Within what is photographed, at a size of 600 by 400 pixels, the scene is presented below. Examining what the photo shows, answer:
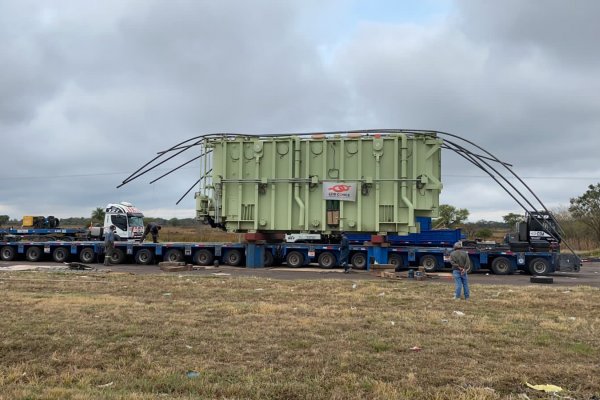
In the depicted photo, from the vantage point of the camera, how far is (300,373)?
5.45m

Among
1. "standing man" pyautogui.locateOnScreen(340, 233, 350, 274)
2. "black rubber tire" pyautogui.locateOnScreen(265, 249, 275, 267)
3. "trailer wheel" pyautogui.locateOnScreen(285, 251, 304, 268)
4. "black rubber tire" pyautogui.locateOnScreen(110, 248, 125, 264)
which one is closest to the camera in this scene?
"standing man" pyautogui.locateOnScreen(340, 233, 350, 274)

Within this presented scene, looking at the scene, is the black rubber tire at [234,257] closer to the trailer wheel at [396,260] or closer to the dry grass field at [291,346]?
the trailer wheel at [396,260]

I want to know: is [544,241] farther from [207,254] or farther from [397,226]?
[207,254]

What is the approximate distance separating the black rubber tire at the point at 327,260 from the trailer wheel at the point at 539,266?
7.83 meters

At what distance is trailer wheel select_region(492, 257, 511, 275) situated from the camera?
20.8 metres

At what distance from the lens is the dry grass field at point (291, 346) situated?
196 inches

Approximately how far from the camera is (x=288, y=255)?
75.5 ft

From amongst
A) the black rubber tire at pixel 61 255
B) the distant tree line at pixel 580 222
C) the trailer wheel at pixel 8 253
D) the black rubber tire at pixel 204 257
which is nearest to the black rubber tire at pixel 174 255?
the black rubber tire at pixel 204 257

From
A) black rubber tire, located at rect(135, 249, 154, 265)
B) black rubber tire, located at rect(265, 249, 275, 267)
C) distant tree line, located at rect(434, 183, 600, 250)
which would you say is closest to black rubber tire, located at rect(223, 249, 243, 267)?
black rubber tire, located at rect(265, 249, 275, 267)

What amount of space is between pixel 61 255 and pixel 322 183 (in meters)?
13.6

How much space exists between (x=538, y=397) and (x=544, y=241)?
1769 cm

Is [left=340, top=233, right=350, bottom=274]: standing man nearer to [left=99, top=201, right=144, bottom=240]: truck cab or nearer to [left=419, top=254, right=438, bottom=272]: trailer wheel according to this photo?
[left=419, top=254, right=438, bottom=272]: trailer wheel

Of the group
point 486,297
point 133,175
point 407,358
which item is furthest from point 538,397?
point 133,175

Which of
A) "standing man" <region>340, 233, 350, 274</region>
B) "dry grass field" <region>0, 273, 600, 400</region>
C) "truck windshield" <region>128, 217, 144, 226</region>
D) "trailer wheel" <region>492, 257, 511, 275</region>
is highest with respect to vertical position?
"truck windshield" <region>128, 217, 144, 226</region>
